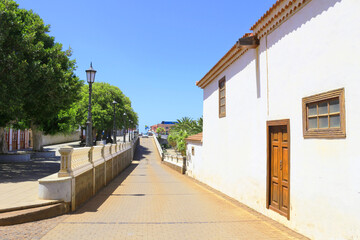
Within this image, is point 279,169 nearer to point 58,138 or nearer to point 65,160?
point 65,160

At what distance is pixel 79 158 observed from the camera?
7695 mm

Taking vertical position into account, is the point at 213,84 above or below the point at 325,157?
above

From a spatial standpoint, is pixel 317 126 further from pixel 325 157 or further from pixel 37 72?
pixel 37 72

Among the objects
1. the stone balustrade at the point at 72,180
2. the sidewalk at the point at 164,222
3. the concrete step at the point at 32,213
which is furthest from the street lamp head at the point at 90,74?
the concrete step at the point at 32,213

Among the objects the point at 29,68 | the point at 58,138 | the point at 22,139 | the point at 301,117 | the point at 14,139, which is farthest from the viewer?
the point at 58,138

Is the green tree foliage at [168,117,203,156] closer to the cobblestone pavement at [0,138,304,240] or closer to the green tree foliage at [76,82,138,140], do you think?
the green tree foliage at [76,82,138,140]

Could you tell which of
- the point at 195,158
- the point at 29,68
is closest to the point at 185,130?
the point at 195,158

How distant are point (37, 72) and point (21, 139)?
3000cm

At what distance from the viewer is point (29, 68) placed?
42.1ft

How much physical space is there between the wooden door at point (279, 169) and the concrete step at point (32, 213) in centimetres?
477

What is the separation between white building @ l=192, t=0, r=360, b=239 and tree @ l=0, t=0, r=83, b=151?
8.91 meters

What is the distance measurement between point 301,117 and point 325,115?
2.13 ft

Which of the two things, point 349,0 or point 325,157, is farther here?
point 325,157

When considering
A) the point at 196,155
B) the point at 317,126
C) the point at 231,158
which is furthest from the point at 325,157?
the point at 196,155
